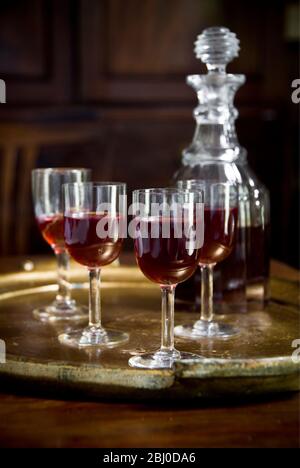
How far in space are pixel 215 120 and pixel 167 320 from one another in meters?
0.43

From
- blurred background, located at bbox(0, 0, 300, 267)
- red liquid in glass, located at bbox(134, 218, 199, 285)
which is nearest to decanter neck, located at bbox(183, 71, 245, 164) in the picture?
red liquid in glass, located at bbox(134, 218, 199, 285)

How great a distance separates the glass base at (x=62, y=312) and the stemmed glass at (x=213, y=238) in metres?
0.18

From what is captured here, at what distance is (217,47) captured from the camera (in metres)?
1.26

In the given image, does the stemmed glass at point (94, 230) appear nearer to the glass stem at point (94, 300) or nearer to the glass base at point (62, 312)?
the glass stem at point (94, 300)

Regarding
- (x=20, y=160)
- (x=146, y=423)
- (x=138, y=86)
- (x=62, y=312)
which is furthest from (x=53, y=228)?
(x=138, y=86)

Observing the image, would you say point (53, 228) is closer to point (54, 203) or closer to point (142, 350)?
point (54, 203)

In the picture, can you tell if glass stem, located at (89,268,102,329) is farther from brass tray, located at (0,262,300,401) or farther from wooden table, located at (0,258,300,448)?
wooden table, located at (0,258,300,448)

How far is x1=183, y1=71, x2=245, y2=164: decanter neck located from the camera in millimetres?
1290

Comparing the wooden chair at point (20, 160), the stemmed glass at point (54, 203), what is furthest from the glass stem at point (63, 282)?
the wooden chair at point (20, 160)

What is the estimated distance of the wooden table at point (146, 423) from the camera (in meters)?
0.78

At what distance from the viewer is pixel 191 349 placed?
1.06 metres

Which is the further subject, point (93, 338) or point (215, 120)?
point (215, 120)

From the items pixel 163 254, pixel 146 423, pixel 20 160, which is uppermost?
pixel 20 160

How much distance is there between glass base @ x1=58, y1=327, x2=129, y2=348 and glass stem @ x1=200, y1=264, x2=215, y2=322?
0.43 ft
